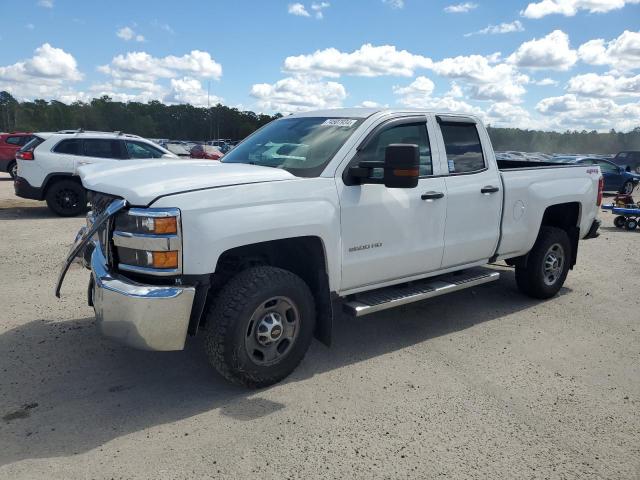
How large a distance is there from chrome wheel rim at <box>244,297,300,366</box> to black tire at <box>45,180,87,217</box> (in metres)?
8.65

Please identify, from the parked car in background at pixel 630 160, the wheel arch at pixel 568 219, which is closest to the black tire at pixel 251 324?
the wheel arch at pixel 568 219

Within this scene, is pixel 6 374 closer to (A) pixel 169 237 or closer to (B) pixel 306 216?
(A) pixel 169 237

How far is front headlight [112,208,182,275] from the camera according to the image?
10.6 ft

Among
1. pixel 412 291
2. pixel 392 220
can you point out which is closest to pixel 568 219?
pixel 412 291

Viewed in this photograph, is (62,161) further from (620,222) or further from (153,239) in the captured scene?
(620,222)

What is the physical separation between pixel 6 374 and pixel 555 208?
5579mm

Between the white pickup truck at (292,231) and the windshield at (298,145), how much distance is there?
15mm

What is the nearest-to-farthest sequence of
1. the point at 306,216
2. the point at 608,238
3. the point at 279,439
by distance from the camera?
the point at 279,439 → the point at 306,216 → the point at 608,238

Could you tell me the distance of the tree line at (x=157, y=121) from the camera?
71.9 m

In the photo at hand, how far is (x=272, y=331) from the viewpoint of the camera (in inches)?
147

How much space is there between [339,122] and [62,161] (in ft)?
28.1

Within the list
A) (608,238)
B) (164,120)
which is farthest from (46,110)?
(608,238)

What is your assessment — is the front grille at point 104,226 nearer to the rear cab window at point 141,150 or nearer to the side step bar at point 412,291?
the side step bar at point 412,291

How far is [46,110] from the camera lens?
7594 cm
